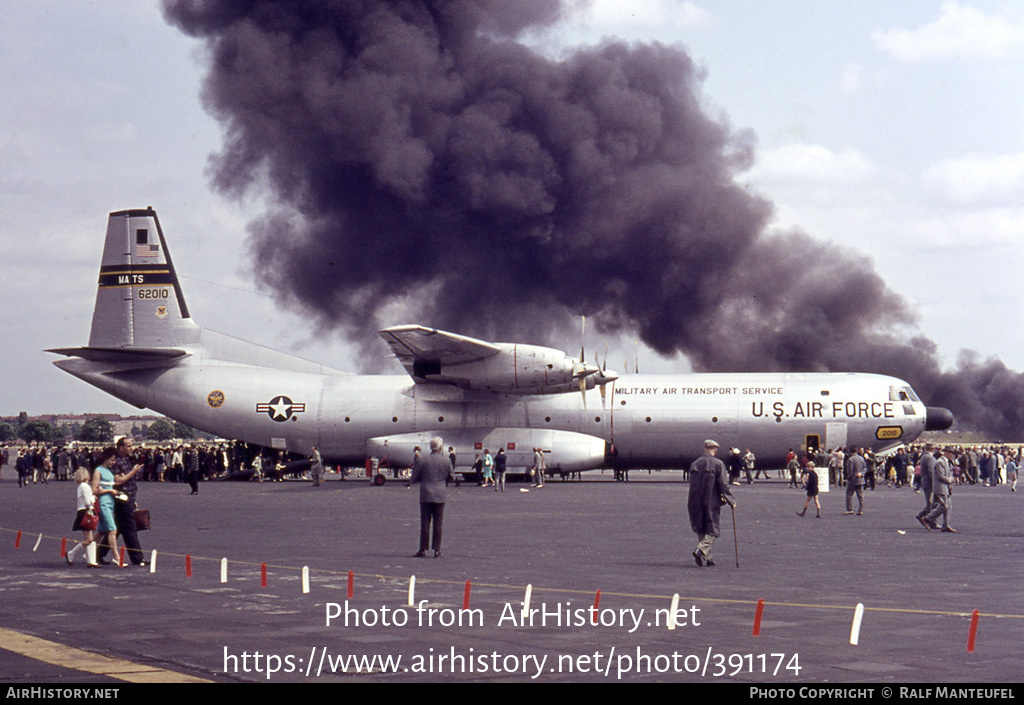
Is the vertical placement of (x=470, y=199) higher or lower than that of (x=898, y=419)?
higher

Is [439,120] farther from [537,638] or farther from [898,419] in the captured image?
[537,638]

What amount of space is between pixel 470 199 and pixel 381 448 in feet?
61.3

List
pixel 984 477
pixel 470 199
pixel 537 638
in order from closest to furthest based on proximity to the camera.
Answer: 1. pixel 537 638
2. pixel 984 477
3. pixel 470 199

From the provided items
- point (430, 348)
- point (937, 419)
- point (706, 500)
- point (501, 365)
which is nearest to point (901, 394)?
point (937, 419)

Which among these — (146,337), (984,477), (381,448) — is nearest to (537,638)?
(381,448)

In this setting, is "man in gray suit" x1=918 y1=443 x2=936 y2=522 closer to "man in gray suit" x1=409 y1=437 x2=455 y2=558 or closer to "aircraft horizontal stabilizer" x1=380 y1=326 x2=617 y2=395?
"man in gray suit" x1=409 y1=437 x2=455 y2=558

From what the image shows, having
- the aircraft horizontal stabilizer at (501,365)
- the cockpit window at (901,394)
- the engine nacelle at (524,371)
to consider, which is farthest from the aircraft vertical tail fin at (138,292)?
the cockpit window at (901,394)

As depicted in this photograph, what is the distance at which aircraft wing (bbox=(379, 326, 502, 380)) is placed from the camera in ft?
107

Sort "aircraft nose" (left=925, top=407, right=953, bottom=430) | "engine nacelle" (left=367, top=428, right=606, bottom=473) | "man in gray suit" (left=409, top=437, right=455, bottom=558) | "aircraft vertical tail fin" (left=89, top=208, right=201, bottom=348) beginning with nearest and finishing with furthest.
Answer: "man in gray suit" (left=409, top=437, right=455, bottom=558) → "engine nacelle" (left=367, top=428, right=606, bottom=473) → "aircraft nose" (left=925, top=407, right=953, bottom=430) → "aircraft vertical tail fin" (left=89, top=208, right=201, bottom=348)

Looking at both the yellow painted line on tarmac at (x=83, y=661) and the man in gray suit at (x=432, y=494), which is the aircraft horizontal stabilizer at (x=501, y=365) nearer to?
the man in gray suit at (x=432, y=494)

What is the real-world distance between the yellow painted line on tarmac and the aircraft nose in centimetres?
3348

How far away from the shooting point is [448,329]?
53031 millimetres

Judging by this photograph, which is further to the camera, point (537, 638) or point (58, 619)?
point (58, 619)

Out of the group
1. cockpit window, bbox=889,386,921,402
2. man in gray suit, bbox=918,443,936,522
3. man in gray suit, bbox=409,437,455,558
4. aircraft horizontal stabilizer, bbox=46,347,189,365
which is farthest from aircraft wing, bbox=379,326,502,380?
man in gray suit, bbox=409,437,455,558
